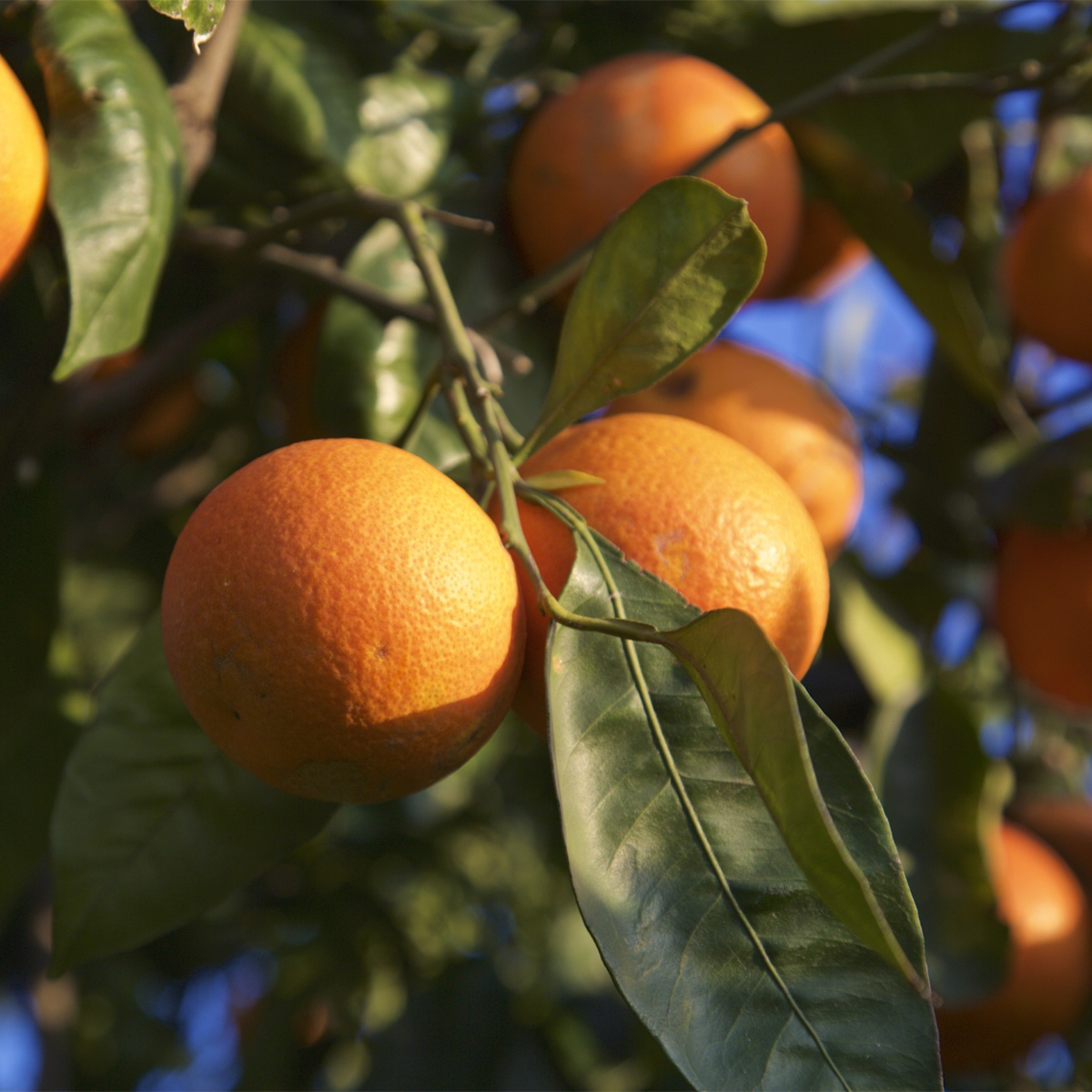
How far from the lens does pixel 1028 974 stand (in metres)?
1.53

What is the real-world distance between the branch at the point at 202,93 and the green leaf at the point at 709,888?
0.58m

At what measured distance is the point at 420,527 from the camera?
0.65 m

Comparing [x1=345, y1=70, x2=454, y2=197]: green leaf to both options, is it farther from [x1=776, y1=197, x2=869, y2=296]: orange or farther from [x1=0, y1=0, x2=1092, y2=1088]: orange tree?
[x1=776, y1=197, x2=869, y2=296]: orange

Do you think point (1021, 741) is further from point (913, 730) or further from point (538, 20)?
point (538, 20)

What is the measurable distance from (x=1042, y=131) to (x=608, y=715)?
144 cm

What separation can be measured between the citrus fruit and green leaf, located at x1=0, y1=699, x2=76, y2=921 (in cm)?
58

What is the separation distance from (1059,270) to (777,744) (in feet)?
3.74

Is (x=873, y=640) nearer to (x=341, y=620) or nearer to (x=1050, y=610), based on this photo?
(x=1050, y=610)

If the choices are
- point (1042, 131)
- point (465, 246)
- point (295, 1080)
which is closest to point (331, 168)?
point (465, 246)

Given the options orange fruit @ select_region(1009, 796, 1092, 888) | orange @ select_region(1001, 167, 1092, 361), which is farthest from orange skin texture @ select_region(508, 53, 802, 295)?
orange fruit @ select_region(1009, 796, 1092, 888)

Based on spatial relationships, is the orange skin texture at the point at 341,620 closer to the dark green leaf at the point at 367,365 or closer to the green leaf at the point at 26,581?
the dark green leaf at the point at 367,365

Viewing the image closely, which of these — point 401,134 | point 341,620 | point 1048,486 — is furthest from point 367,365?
point 1048,486

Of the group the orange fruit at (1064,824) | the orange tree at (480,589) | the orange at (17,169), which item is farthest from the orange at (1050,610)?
the orange at (17,169)

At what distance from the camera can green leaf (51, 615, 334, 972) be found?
33.8 inches
